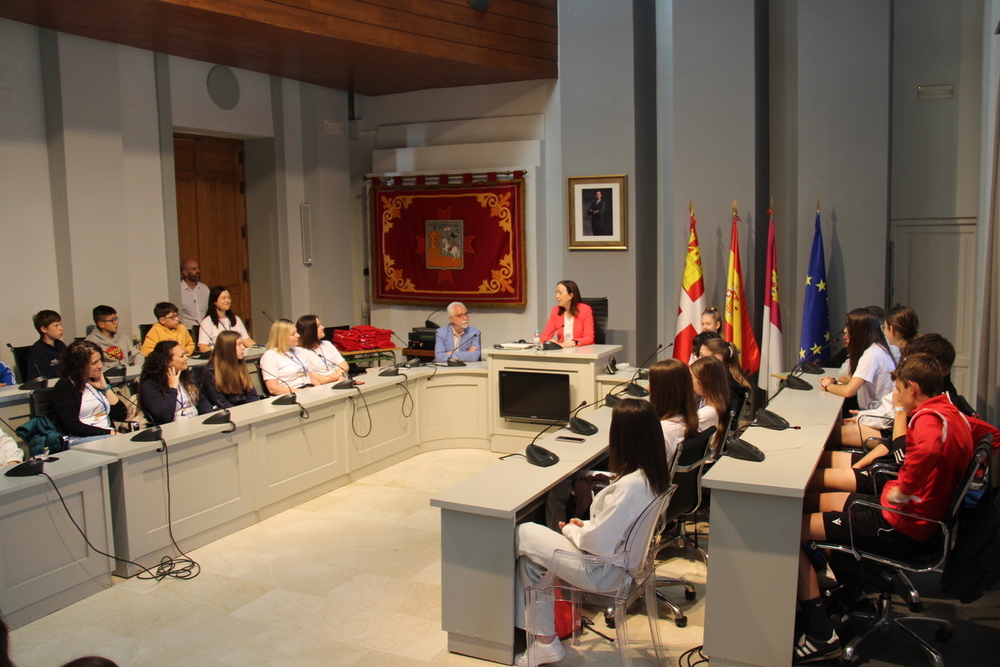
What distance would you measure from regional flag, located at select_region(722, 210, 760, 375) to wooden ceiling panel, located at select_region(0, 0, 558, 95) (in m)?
2.81

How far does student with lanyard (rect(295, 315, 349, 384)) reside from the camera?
6426 millimetres

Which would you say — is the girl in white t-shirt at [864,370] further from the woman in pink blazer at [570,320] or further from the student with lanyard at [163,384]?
the student with lanyard at [163,384]

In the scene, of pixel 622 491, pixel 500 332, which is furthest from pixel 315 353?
pixel 622 491

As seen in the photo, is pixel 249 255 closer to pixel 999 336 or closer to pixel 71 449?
pixel 71 449

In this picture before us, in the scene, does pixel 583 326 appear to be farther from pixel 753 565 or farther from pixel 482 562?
pixel 753 565

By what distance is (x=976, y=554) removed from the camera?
3225mm

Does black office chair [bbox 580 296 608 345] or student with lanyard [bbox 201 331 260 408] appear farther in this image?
black office chair [bbox 580 296 608 345]

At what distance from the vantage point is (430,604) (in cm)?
424

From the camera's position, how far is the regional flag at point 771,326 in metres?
7.21

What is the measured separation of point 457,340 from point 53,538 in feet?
12.7

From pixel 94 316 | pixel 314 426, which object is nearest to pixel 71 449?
pixel 314 426

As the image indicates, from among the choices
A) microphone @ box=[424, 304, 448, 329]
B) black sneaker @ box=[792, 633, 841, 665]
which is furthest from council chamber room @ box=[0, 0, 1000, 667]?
microphone @ box=[424, 304, 448, 329]

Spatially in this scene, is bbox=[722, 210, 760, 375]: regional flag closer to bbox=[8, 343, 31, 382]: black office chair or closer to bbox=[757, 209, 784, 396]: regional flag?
bbox=[757, 209, 784, 396]: regional flag

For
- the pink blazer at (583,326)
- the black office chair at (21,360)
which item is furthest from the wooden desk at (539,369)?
the black office chair at (21,360)
